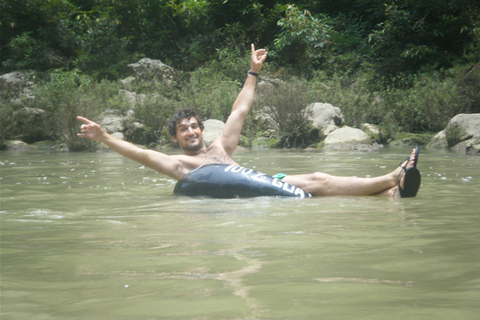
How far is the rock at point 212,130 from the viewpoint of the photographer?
1405 centimetres

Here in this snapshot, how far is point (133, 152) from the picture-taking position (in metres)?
5.15

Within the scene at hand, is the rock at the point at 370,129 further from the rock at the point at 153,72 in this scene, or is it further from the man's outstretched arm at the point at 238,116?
the man's outstretched arm at the point at 238,116

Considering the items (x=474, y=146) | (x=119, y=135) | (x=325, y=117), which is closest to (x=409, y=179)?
(x=474, y=146)

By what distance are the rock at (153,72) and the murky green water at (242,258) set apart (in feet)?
50.6

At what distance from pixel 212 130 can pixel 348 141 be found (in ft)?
12.3

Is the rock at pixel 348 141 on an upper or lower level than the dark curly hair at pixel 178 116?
lower

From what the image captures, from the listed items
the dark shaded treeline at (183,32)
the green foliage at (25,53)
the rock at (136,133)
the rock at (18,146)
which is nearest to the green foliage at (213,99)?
the rock at (136,133)

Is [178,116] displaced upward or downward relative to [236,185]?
upward

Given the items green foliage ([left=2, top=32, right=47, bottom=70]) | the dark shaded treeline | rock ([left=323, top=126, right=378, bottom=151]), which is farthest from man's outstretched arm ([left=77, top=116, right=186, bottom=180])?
green foliage ([left=2, top=32, right=47, bottom=70])

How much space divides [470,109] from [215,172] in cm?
1164

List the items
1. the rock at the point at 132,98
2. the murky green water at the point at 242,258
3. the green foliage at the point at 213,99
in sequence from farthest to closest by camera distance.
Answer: the rock at the point at 132,98 < the green foliage at the point at 213,99 < the murky green water at the point at 242,258

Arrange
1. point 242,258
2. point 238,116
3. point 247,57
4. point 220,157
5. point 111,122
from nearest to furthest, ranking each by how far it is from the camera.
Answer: point 242,258, point 220,157, point 238,116, point 111,122, point 247,57

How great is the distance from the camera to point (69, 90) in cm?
1614

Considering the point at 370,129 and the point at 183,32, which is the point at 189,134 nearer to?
the point at 370,129
